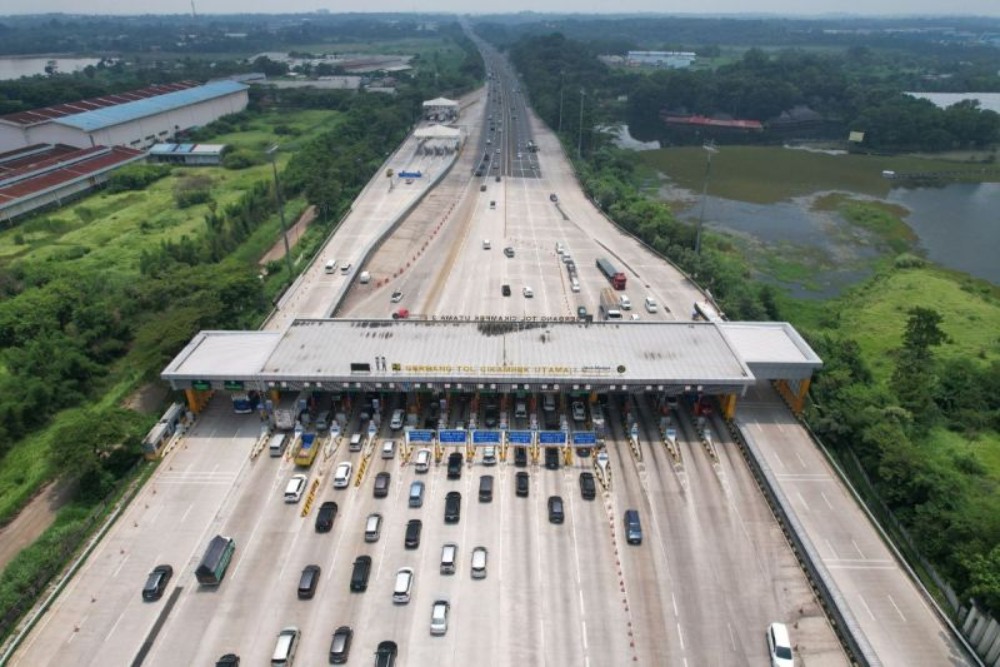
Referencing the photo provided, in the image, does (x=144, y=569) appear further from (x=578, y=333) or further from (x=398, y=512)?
(x=578, y=333)

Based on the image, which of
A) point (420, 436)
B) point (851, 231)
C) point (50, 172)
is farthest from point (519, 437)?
point (50, 172)

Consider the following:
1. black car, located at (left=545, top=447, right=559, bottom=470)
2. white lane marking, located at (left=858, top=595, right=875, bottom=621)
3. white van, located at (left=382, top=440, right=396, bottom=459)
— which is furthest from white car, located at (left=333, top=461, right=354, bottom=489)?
white lane marking, located at (left=858, top=595, right=875, bottom=621)

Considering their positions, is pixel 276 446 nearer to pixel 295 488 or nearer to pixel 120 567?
pixel 295 488

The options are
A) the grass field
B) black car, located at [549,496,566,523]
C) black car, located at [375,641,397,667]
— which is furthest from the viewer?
the grass field

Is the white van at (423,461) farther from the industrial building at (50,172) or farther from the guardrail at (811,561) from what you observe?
the industrial building at (50,172)

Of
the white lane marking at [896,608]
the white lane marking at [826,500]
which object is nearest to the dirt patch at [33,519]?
the white lane marking at [826,500]

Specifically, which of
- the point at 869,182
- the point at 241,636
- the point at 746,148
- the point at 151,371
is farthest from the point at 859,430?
the point at 746,148

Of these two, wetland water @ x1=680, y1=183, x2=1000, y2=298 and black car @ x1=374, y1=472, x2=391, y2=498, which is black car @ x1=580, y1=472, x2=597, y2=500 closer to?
black car @ x1=374, y1=472, x2=391, y2=498
